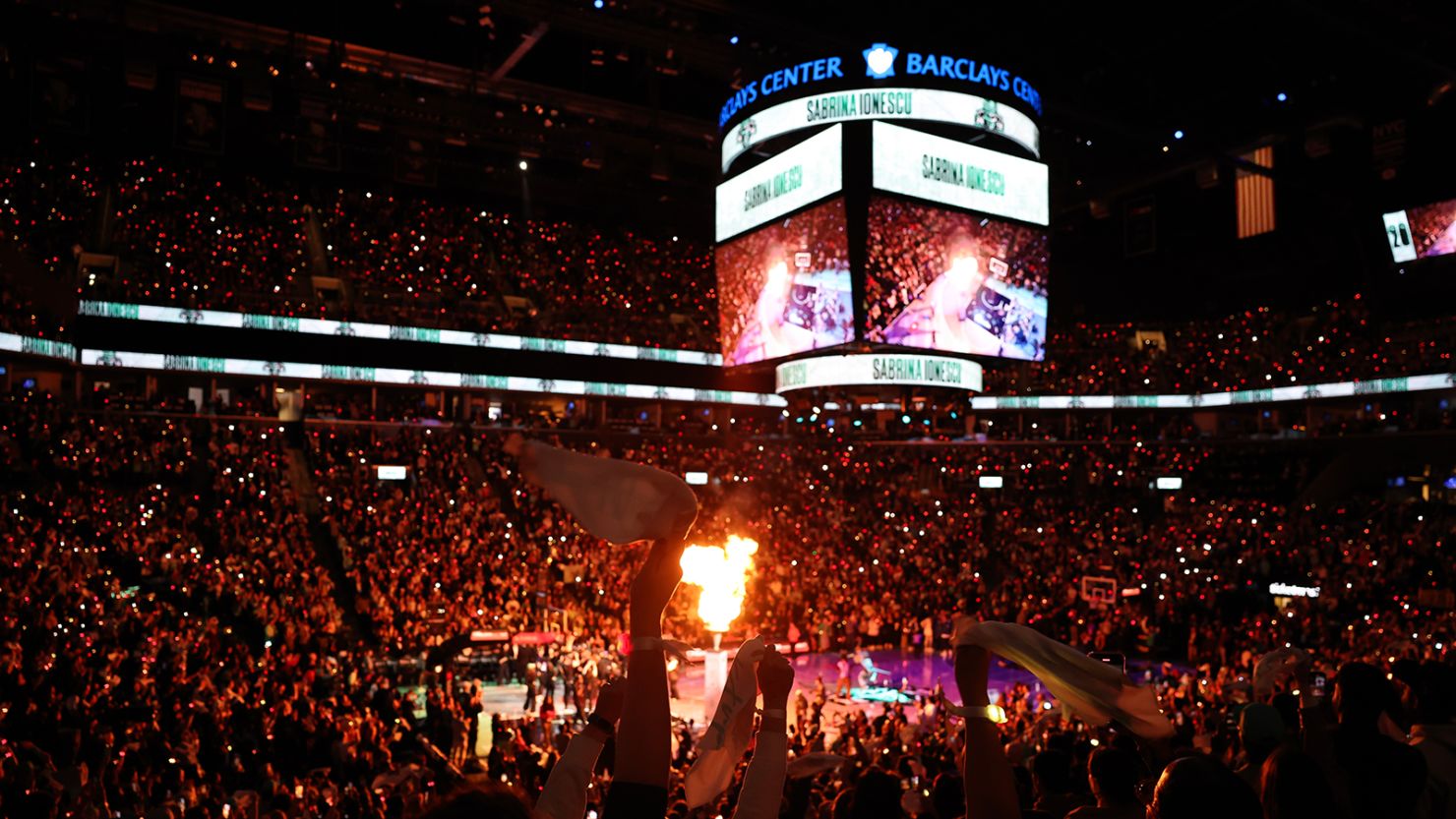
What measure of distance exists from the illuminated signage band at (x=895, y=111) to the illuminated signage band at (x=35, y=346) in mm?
17776

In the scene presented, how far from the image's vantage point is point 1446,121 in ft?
66.6

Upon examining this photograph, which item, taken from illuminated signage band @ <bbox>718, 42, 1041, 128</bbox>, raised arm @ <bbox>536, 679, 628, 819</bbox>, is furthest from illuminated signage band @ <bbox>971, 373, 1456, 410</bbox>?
raised arm @ <bbox>536, 679, 628, 819</bbox>

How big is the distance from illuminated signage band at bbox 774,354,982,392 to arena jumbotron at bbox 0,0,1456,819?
86 millimetres

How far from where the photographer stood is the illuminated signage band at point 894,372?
63.1 feet

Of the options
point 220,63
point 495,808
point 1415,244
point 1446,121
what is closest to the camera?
point 495,808

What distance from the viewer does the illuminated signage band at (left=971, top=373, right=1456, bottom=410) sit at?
32688 millimetres

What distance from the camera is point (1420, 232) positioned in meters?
18.7

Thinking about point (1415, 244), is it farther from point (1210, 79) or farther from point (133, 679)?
point (133, 679)

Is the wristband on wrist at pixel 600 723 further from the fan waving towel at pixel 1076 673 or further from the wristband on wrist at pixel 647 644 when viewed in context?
the fan waving towel at pixel 1076 673

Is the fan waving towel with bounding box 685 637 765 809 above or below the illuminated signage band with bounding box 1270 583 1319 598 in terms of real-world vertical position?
above

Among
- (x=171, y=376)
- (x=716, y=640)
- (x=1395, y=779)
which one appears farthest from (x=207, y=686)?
(x=171, y=376)

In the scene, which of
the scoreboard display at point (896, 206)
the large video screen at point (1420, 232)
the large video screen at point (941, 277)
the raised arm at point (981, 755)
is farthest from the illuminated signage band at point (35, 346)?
the large video screen at point (1420, 232)

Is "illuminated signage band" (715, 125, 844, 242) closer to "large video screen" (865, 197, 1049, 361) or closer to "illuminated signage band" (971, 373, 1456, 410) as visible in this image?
"large video screen" (865, 197, 1049, 361)

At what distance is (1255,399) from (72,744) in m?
36.3
